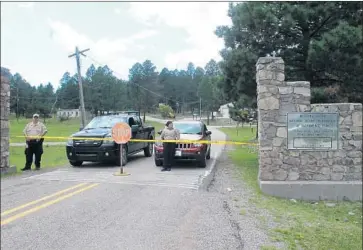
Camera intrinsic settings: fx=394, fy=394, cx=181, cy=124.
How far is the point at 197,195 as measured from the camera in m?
6.97

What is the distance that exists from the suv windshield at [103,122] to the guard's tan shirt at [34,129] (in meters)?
0.44

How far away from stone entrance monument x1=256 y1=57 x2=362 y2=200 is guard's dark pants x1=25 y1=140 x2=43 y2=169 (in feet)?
16.6

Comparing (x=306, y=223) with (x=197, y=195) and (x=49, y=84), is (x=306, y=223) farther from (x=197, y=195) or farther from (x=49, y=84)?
(x=49, y=84)

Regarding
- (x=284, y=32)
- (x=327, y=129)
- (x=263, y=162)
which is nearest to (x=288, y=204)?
(x=263, y=162)

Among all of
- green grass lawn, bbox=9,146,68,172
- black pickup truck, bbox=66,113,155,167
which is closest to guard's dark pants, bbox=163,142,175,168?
black pickup truck, bbox=66,113,155,167

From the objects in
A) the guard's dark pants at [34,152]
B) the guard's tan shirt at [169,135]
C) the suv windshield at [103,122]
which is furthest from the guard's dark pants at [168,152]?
the guard's dark pants at [34,152]

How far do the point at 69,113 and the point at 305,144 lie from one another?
609cm

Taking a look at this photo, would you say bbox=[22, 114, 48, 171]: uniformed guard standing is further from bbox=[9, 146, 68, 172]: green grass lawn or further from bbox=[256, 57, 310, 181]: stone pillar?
bbox=[256, 57, 310, 181]: stone pillar

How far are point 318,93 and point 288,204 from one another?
231 cm

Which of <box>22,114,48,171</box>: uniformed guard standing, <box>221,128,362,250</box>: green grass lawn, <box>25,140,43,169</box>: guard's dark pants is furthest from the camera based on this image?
<box>221,128,362,250</box>: green grass lawn

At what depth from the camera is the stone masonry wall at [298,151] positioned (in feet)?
27.7

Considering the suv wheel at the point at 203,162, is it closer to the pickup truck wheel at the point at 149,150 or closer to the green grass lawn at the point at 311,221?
the green grass lawn at the point at 311,221

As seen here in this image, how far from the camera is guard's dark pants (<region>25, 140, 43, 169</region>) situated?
12.9 feet

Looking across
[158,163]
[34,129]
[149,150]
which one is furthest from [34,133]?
[158,163]
